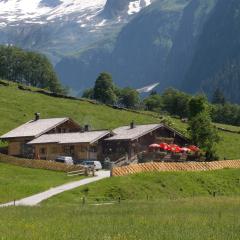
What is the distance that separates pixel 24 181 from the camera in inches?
2569

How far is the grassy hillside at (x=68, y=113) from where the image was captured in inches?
4624

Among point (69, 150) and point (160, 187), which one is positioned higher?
point (160, 187)

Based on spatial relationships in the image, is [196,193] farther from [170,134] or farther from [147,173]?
[170,134]

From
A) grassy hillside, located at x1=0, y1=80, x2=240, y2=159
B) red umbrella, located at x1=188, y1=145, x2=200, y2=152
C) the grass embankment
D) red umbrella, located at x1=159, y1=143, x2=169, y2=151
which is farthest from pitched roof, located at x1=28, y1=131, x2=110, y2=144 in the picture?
the grass embankment

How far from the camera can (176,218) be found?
34656mm

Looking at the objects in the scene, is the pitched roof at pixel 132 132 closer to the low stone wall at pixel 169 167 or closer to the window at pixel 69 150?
the window at pixel 69 150

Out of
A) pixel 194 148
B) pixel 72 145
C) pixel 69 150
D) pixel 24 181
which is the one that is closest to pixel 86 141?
pixel 72 145

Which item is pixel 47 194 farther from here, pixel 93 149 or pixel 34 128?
pixel 34 128

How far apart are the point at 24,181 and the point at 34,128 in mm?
40897

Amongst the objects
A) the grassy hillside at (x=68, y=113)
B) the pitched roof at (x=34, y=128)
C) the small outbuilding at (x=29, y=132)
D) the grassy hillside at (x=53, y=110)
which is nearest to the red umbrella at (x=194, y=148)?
the grassy hillside at (x=68, y=113)

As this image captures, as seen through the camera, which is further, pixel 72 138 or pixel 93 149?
pixel 72 138

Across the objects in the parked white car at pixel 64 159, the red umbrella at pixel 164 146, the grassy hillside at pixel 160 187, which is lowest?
the parked white car at pixel 64 159

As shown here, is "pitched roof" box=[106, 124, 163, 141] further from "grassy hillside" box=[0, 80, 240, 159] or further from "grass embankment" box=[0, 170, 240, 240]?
"grass embankment" box=[0, 170, 240, 240]

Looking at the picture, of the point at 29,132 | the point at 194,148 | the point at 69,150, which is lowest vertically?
the point at 194,148
